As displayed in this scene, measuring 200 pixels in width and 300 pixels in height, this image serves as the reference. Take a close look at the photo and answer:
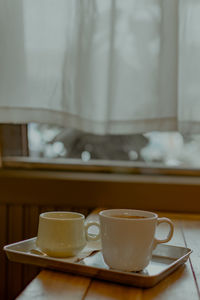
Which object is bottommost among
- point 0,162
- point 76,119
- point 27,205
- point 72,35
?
point 27,205

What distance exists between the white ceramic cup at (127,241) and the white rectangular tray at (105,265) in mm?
20

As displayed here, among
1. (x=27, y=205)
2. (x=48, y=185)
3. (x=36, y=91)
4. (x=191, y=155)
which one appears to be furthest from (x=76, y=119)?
(x=191, y=155)

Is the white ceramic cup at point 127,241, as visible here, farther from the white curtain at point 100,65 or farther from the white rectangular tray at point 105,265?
the white curtain at point 100,65

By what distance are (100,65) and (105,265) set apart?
86cm

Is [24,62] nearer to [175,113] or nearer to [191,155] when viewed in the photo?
[175,113]

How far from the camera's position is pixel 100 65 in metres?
1.46

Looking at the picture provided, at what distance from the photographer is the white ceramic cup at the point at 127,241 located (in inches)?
Result: 27.8

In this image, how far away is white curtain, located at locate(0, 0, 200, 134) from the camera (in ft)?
4.64

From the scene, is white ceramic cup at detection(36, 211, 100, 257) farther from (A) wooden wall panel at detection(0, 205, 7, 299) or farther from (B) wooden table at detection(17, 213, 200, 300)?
(A) wooden wall panel at detection(0, 205, 7, 299)

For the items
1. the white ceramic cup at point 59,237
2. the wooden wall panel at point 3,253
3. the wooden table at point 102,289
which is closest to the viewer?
the wooden table at point 102,289

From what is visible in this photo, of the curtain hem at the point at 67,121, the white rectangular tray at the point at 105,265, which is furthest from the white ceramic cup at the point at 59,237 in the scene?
the curtain hem at the point at 67,121

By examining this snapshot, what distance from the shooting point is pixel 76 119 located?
147cm

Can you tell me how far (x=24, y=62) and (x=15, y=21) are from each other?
0.14m

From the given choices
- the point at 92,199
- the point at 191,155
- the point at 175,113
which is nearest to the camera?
the point at 175,113
